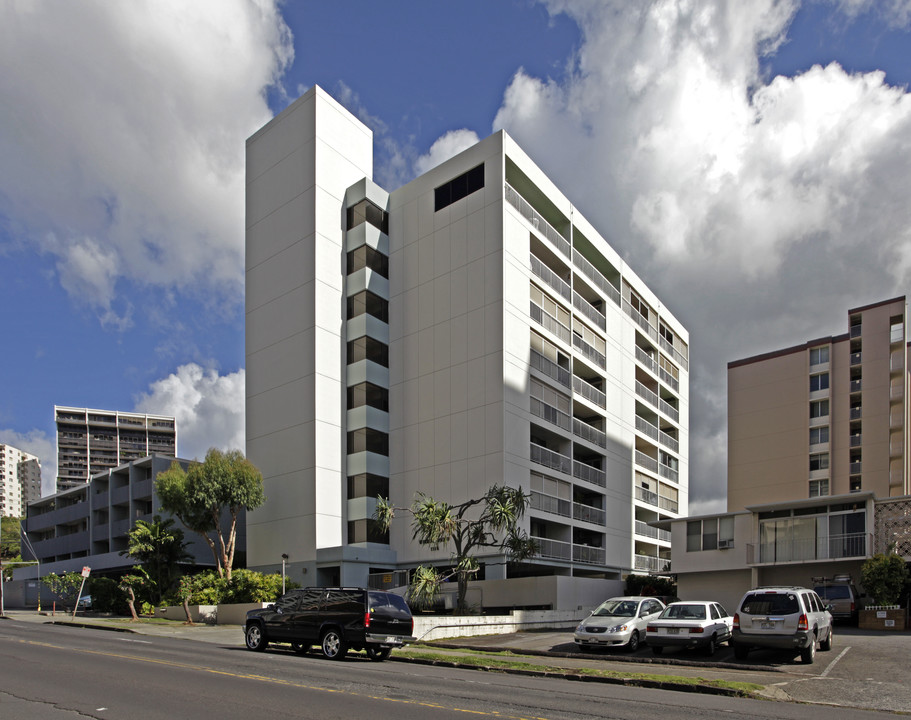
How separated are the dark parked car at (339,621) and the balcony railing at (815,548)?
69.7 ft

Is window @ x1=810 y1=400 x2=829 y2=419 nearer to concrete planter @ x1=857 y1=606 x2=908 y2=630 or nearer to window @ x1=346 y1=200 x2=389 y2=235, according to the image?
window @ x1=346 y1=200 x2=389 y2=235

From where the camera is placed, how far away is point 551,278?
162 ft

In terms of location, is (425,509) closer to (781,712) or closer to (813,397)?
(781,712)

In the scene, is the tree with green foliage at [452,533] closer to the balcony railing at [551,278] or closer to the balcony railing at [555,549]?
the balcony railing at [555,549]

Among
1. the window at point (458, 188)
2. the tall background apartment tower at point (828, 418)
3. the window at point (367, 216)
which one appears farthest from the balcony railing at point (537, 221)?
the tall background apartment tower at point (828, 418)

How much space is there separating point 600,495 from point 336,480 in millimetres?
18372

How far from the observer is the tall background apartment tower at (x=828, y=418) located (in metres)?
71.4

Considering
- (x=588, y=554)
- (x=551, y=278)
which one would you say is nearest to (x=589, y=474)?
(x=588, y=554)

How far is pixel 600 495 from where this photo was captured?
176 feet

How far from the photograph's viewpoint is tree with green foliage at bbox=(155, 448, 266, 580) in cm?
4434

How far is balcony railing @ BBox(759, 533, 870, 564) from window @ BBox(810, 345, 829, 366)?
45.1m

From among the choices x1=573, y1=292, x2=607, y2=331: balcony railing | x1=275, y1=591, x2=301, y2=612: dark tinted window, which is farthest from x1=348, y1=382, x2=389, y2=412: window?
x1=275, y1=591, x2=301, y2=612: dark tinted window

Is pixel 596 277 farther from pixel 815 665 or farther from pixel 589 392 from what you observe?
pixel 815 665

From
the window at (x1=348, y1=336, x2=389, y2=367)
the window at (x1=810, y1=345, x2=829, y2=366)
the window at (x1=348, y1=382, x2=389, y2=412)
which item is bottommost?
the window at (x1=348, y1=382, x2=389, y2=412)
